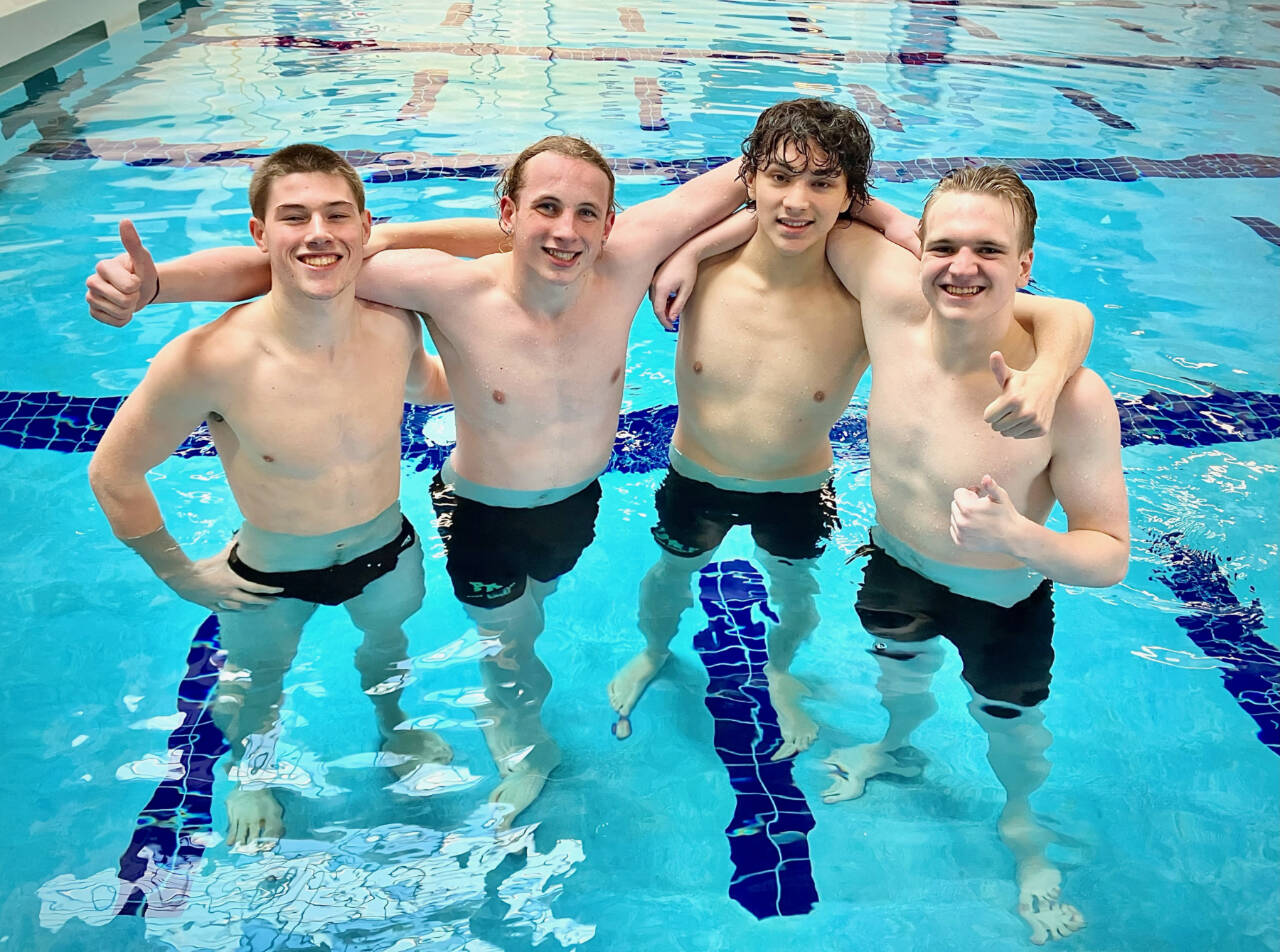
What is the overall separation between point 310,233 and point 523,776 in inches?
62.0

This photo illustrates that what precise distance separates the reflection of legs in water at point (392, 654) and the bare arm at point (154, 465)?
29 centimetres

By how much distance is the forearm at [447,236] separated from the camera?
2.90 meters

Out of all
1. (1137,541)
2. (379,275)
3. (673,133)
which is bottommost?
(1137,541)

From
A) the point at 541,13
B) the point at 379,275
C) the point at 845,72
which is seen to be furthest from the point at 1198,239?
the point at 541,13

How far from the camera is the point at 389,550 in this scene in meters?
2.97

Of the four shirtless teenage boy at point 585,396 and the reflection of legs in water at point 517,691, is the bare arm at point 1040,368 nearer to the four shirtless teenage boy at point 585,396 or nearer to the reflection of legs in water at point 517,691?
the four shirtless teenage boy at point 585,396

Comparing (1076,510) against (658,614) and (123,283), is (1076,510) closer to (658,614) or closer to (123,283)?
(658,614)

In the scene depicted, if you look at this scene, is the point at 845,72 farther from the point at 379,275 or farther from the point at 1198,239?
the point at 379,275

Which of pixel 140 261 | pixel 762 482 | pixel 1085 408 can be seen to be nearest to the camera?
pixel 140 261

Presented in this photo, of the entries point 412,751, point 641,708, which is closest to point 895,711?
point 641,708

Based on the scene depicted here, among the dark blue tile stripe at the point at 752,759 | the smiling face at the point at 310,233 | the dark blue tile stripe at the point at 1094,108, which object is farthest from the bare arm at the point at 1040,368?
the dark blue tile stripe at the point at 1094,108

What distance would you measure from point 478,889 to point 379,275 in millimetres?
1627

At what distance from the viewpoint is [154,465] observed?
2662 mm

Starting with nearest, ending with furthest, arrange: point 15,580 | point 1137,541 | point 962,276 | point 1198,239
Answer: point 962,276 < point 15,580 < point 1137,541 < point 1198,239
